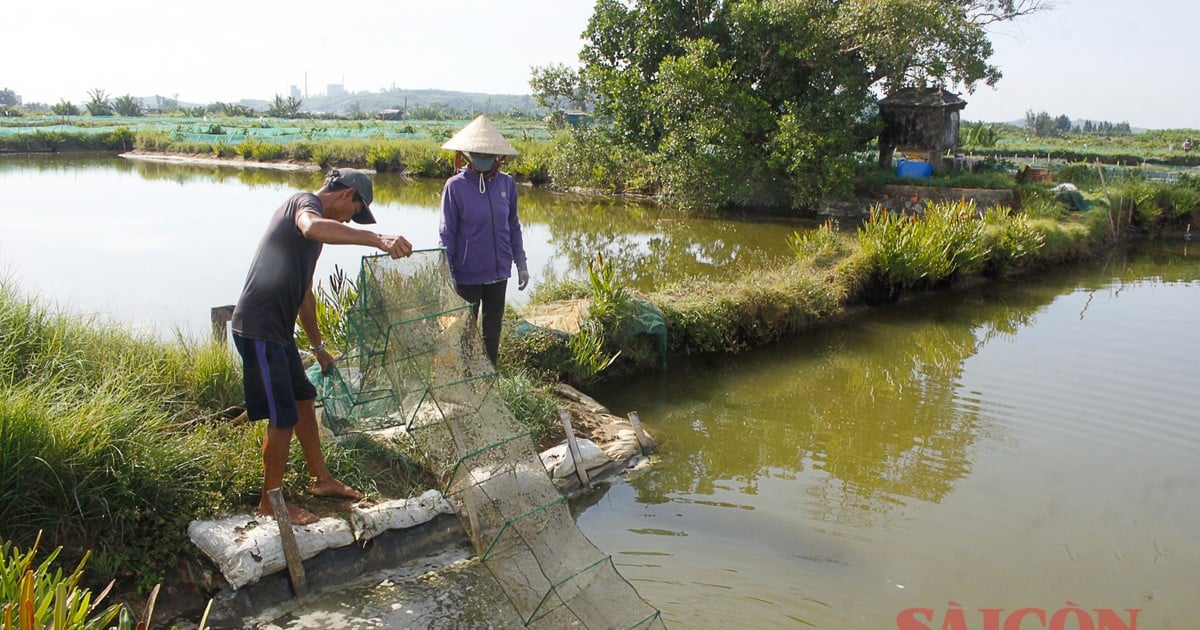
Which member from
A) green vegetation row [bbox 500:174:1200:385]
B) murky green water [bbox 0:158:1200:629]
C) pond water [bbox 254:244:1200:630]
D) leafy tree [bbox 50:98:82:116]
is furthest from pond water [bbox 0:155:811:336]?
leafy tree [bbox 50:98:82:116]

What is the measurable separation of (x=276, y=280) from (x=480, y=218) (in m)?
1.45

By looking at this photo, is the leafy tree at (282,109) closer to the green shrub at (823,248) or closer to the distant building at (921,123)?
the distant building at (921,123)

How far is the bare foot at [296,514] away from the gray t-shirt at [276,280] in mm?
761

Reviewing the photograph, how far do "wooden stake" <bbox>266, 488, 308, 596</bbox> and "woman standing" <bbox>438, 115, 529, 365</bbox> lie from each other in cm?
148

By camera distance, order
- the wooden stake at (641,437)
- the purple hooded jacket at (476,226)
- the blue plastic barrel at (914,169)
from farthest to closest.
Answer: the blue plastic barrel at (914,169) → the wooden stake at (641,437) → the purple hooded jacket at (476,226)

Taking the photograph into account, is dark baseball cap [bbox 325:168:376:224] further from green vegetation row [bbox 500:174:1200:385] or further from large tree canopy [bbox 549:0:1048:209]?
large tree canopy [bbox 549:0:1048:209]

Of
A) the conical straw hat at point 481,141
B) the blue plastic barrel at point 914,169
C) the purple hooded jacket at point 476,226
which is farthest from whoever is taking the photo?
the blue plastic barrel at point 914,169

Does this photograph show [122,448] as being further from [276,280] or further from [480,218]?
[480,218]

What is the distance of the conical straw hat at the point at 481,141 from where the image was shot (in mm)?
4324

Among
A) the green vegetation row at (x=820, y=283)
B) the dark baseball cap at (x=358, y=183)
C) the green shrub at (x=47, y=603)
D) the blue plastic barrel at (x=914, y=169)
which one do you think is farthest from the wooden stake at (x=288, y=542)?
the blue plastic barrel at (x=914, y=169)

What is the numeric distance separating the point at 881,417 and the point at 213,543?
15.3 ft

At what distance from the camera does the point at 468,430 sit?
3496 mm

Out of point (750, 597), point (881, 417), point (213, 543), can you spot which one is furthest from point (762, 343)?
point (213, 543)

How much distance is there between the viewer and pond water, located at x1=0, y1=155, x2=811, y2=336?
866cm
